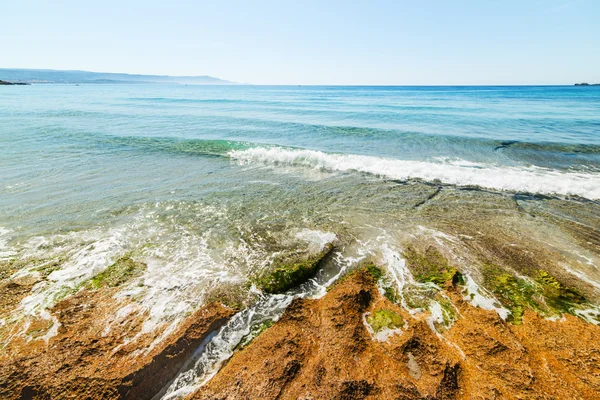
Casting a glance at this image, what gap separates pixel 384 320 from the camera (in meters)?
4.64

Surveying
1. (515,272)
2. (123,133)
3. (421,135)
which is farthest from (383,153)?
(123,133)

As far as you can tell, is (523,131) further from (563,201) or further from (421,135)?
(563,201)

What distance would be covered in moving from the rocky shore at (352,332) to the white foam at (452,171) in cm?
476

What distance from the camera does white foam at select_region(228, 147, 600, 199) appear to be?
10.9 m

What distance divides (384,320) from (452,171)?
10.7m

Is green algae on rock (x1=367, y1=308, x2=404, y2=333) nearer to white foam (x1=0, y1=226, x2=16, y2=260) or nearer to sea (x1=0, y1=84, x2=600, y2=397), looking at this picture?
sea (x1=0, y1=84, x2=600, y2=397)

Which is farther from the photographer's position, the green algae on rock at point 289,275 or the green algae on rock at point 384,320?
the green algae on rock at point 289,275

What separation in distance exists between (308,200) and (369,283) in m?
4.86

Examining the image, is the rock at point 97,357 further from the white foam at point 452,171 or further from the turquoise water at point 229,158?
the white foam at point 452,171

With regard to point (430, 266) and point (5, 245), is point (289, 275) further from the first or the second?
point (5, 245)

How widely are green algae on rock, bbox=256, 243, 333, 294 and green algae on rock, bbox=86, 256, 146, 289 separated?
9.50 feet

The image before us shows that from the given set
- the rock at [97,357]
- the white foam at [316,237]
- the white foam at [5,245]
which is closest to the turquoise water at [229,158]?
the white foam at [5,245]

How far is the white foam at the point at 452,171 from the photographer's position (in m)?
10.9

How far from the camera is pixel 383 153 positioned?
55.4 feet
